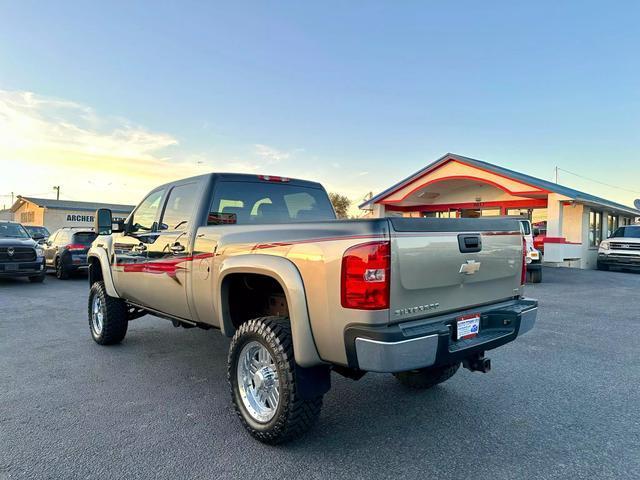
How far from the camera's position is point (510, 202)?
844 inches

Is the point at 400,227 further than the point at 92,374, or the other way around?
the point at 92,374

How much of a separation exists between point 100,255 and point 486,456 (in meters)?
5.08

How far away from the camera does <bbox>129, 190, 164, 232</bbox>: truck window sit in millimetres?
5101

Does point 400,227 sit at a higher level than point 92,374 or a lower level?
higher

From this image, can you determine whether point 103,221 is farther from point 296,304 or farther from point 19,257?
point 19,257

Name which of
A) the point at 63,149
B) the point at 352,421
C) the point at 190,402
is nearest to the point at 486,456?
the point at 352,421

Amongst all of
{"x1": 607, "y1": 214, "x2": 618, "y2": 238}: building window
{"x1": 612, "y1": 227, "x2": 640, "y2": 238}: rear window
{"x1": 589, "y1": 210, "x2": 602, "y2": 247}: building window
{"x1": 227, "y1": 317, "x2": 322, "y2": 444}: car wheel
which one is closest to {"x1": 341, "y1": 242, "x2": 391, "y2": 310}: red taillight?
{"x1": 227, "y1": 317, "x2": 322, "y2": 444}: car wheel

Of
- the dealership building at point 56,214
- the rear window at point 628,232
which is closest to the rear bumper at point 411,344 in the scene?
the rear window at point 628,232

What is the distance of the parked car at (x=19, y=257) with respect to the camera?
39.2ft

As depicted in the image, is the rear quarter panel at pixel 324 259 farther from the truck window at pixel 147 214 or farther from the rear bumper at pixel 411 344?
the truck window at pixel 147 214

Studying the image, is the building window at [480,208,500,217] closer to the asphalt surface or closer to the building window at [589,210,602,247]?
the building window at [589,210,602,247]

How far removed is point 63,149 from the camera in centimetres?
1666

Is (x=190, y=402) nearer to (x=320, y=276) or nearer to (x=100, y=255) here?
(x=320, y=276)

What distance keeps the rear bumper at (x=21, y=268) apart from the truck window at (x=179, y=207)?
973cm
